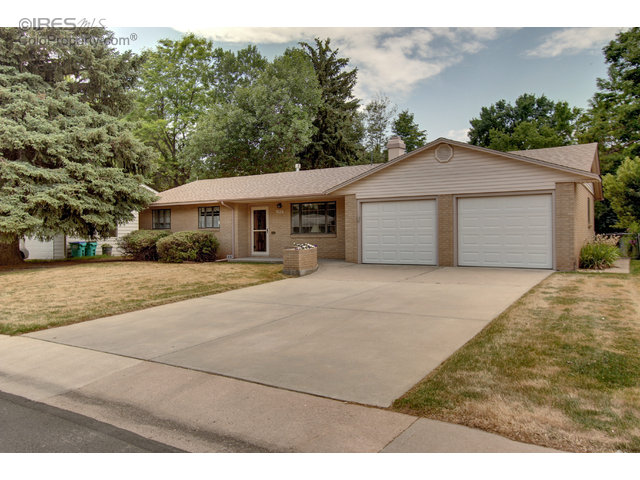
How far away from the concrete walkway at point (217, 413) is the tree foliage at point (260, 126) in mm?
25711

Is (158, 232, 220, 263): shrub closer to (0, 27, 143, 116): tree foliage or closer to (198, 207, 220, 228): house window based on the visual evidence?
(198, 207, 220, 228): house window

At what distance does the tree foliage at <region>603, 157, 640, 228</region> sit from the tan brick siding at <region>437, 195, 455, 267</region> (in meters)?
10.6

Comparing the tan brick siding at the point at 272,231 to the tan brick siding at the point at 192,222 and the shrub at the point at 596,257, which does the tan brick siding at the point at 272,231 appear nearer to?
the tan brick siding at the point at 192,222

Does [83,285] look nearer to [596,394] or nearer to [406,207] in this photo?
[406,207]

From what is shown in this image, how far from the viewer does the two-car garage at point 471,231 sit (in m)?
12.6

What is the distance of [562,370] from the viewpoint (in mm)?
4332

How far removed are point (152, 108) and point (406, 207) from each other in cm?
2779

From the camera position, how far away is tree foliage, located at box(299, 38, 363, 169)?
3588cm

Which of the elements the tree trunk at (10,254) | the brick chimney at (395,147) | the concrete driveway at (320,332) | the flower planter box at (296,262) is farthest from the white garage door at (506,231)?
the tree trunk at (10,254)

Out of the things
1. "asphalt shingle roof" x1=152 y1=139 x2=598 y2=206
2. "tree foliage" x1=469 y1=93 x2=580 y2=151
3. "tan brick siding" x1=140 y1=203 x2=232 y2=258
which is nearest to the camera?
"asphalt shingle roof" x1=152 y1=139 x2=598 y2=206

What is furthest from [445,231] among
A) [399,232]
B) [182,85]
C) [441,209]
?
[182,85]

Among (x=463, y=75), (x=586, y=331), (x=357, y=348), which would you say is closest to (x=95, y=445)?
(x=357, y=348)

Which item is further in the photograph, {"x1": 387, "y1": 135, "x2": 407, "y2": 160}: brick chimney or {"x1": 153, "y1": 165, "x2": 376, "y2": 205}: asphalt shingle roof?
{"x1": 387, "y1": 135, "x2": 407, "y2": 160}: brick chimney

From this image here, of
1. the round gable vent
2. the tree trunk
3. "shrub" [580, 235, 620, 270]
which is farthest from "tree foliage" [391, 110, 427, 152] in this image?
the tree trunk
